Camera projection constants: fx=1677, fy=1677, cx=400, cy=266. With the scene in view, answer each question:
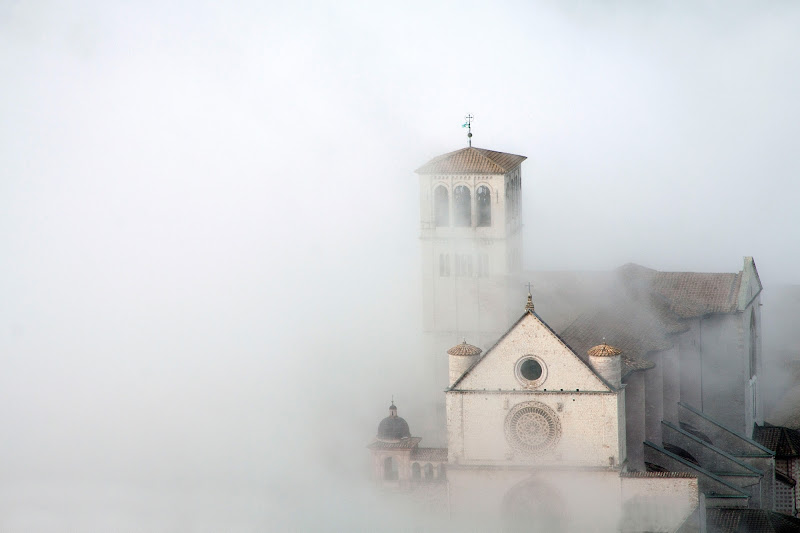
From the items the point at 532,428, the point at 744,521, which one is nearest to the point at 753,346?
the point at 744,521

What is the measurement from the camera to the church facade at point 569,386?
1879 inches

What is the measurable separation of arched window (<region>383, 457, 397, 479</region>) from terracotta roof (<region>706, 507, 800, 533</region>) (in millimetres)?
9636

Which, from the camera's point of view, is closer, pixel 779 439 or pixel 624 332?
pixel 624 332

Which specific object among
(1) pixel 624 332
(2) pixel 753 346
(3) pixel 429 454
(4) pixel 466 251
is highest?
(4) pixel 466 251

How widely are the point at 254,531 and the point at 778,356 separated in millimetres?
28276

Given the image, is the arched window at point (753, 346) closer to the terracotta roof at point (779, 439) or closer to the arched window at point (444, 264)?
the terracotta roof at point (779, 439)

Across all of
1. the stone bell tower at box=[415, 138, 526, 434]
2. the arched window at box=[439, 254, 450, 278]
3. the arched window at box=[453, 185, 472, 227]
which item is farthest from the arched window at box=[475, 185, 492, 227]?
the arched window at box=[439, 254, 450, 278]

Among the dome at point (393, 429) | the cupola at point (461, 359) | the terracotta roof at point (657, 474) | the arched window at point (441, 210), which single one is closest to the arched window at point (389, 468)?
the dome at point (393, 429)

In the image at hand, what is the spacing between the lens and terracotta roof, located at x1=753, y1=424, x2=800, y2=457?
5800 cm

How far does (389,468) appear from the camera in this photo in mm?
52031

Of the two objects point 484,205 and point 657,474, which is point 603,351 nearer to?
point 657,474

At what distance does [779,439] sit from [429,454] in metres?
14.4

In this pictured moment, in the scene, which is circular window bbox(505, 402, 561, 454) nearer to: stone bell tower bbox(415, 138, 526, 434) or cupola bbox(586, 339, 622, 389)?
cupola bbox(586, 339, 622, 389)

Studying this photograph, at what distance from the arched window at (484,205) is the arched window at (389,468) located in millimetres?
9379
